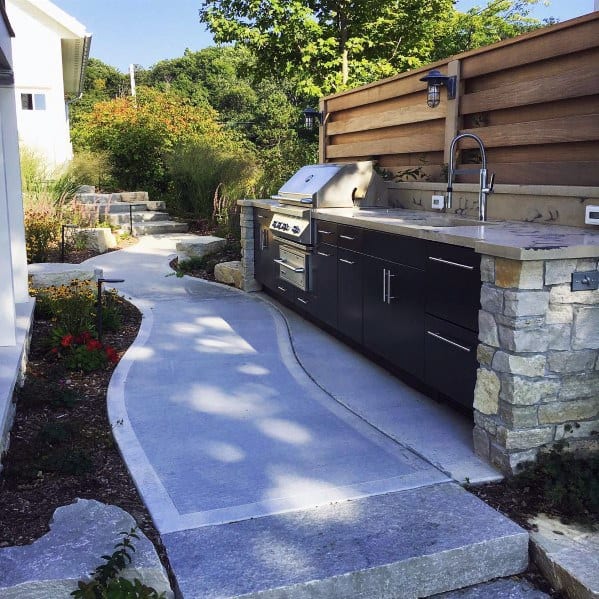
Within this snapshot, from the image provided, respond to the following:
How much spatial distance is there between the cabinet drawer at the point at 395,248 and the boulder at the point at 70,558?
245 centimetres

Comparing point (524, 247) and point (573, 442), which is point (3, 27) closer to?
point (524, 247)

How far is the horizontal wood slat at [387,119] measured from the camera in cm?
629

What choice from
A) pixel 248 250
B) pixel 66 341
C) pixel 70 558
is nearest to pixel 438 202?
pixel 248 250

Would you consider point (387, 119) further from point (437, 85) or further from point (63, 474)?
point (63, 474)

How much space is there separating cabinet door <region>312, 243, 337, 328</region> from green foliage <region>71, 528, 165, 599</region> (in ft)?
12.2

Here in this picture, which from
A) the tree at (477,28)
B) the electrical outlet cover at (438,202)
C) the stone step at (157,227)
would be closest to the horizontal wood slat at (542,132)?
the electrical outlet cover at (438,202)

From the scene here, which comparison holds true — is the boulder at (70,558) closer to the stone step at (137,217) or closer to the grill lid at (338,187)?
the grill lid at (338,187)

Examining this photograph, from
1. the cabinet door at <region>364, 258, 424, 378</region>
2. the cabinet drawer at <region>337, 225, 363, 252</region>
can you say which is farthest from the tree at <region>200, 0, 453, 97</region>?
the cabinet door at <region>364, 258, 424, 378</region>

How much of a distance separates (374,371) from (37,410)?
2.41 metres

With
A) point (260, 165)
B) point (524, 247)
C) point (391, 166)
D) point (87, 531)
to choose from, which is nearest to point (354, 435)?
point (524, 247)

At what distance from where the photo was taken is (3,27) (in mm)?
5086

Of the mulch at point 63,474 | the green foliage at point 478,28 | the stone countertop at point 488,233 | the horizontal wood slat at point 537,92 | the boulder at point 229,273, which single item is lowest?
the mulch at point 63,474

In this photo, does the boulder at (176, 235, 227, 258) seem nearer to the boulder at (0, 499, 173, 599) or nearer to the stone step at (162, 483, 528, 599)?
the stone step at (162, 483, 528, 599)

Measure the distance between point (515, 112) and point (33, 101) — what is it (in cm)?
1498
